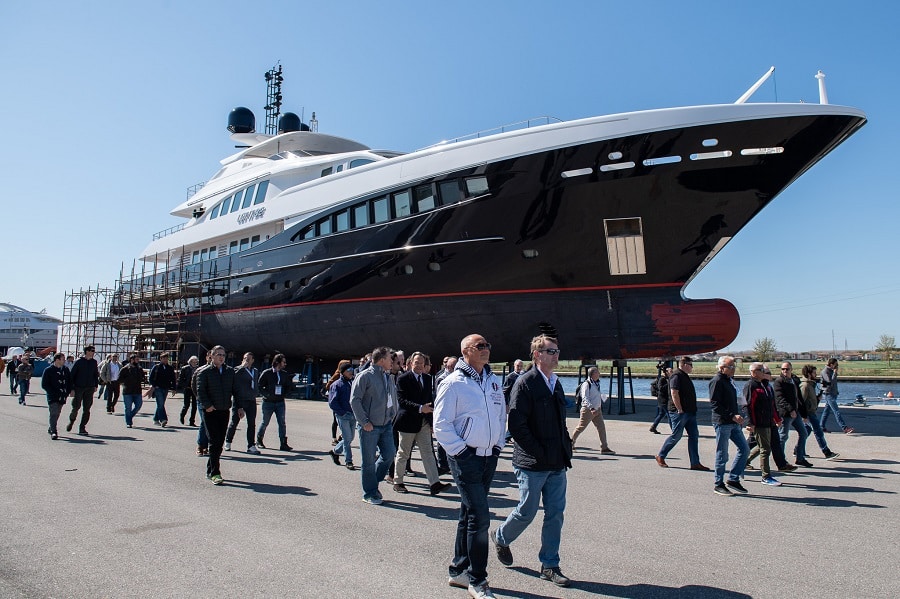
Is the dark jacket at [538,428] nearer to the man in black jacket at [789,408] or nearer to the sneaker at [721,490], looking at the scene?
the sneaker at [721,490]

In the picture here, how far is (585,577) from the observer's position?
4020mm

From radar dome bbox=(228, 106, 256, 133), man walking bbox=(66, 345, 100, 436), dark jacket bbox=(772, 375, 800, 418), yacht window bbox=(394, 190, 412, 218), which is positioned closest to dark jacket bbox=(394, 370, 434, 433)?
dark jacket bbox=(772, 375, 800, 418)

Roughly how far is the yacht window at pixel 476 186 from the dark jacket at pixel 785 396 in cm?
814

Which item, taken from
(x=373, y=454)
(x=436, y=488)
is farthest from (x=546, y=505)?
(x=436, y=488)

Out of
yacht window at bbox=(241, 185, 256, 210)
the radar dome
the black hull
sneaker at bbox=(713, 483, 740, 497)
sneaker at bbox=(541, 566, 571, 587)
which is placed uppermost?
the radar dome

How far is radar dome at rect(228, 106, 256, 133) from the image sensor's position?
32219 mm

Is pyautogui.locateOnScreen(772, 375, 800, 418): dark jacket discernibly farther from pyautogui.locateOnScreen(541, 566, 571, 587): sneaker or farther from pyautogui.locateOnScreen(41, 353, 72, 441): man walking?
pyautogui.locateOnScreen(41, 353, 72, 441): man walking

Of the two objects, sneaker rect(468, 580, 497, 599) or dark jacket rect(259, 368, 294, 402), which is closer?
sneaker rect(468, 580, 497, 599)

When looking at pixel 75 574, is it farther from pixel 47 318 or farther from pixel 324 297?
pixel 47 318

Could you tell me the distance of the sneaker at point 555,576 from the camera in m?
3.86

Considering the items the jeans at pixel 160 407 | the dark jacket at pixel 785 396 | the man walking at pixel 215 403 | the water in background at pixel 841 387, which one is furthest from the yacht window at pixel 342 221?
the water in background at pixel 841 387

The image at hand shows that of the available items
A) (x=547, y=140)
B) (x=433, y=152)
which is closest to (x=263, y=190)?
(x=433, y=152)

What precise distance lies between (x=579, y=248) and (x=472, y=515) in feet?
36.3

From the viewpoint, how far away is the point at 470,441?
3.91 m
